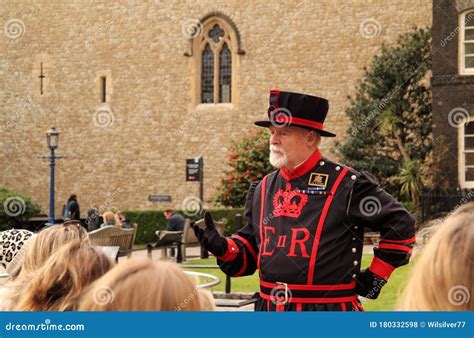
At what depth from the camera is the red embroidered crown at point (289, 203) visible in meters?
4.27

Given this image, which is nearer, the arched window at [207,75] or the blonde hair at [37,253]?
the blonde hair at [37,253]

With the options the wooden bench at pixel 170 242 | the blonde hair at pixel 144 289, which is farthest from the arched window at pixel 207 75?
the blonde hair at pixel 144 289

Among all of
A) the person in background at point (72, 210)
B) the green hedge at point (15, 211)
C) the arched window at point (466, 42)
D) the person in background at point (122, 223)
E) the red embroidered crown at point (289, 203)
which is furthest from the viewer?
the person in background at point (72, 210)

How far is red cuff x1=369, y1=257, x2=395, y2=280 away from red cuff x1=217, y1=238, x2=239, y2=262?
663mm

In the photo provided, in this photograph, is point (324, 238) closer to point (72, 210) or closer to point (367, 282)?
point (367, 282)

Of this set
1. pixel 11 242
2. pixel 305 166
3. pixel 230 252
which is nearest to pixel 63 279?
pixel 230 252

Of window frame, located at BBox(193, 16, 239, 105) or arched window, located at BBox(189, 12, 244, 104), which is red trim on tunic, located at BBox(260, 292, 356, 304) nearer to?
window frame, located at BBox(193, 16, 239, 105)

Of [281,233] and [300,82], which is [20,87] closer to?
[300,82]

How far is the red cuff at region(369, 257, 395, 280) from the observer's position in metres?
4.12

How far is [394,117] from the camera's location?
21.3m

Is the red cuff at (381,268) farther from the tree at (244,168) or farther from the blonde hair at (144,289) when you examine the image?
the tree at (244,168)

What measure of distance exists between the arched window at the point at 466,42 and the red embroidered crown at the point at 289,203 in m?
17.2

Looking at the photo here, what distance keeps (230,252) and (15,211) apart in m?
19.3

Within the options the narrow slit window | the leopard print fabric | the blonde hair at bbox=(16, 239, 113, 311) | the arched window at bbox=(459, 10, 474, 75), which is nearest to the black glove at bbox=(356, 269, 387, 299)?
the blonde hair at bbox=(16, 239, 113, 311)
